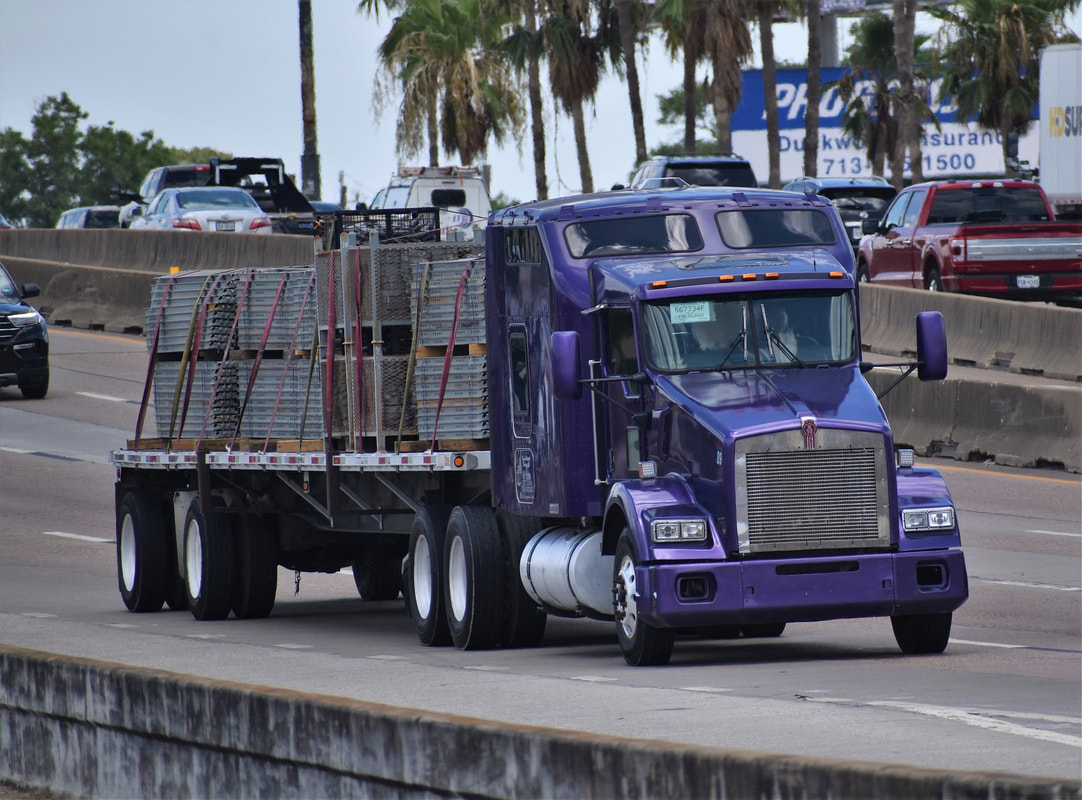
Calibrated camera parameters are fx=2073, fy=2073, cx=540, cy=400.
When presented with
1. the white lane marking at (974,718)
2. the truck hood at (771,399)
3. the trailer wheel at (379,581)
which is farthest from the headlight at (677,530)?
the trailer wheel at (379,581)

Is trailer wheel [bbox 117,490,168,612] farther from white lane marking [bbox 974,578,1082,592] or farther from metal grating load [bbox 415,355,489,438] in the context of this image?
white lane marking [bbox 974,578,1082,592]

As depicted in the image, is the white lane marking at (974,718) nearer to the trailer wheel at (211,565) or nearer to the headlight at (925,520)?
the headlight at (925,520)

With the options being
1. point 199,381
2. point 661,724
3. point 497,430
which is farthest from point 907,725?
point 199,381

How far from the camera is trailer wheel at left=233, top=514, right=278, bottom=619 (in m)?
17.3

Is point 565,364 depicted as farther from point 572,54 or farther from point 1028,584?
point 572,54

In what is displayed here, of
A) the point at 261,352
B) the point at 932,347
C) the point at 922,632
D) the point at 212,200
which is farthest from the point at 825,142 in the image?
the point at 922,632

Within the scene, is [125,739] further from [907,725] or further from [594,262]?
[594,262]

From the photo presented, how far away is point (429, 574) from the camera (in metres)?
14.3

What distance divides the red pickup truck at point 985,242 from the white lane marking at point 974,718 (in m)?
21.6

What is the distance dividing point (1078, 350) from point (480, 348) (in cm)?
1558

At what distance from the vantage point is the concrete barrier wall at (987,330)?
1112 inches

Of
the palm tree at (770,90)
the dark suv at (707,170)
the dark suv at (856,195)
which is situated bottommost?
the dark suv at (856,195)

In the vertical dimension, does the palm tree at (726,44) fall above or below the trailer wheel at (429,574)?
above

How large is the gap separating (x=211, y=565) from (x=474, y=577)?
4.27 metres
